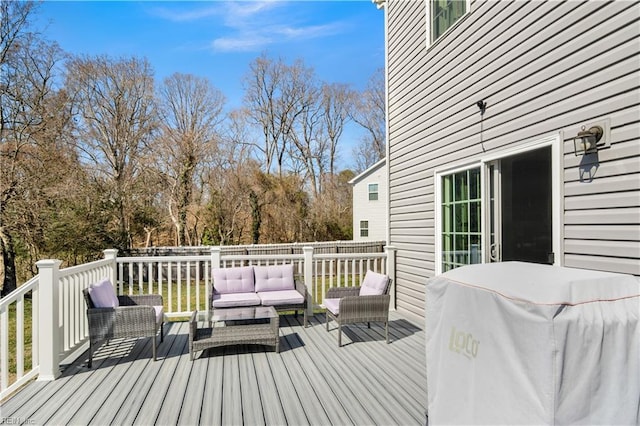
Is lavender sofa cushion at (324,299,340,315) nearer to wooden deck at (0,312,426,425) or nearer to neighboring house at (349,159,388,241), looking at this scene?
wooden deck at (0,312,426,425)

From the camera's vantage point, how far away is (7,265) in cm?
954

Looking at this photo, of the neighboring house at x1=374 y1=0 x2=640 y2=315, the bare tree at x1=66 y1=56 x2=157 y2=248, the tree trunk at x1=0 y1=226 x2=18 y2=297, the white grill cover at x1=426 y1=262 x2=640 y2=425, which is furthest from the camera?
the bare tree at x1=66 y1=56 x2=157 y2=248

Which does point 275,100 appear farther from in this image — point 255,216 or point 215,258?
point 215,258

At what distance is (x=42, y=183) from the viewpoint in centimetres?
934

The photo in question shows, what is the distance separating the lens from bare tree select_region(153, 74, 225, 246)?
14.1 m

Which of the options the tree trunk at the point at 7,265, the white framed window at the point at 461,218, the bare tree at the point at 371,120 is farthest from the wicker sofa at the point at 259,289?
the bare tree at the point at 371,120

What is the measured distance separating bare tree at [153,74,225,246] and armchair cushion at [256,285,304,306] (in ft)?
32.3

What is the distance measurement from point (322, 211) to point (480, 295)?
15.4 m

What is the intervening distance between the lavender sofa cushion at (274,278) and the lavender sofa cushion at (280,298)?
0.19m

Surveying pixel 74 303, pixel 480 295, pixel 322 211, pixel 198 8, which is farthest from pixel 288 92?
pixel 480 295

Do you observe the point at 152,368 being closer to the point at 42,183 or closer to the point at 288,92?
the point at 42,183

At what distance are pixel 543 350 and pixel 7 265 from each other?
1190 cm

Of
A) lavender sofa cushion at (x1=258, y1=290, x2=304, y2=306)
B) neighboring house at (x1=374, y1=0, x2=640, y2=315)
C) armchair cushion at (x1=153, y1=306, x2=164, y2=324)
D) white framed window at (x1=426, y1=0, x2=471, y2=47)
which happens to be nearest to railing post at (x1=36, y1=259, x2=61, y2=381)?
armchair cushion at (x1=153, y1=306, x2=164, y2=324)

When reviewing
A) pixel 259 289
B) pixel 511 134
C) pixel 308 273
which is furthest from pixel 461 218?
pixel 259 289
